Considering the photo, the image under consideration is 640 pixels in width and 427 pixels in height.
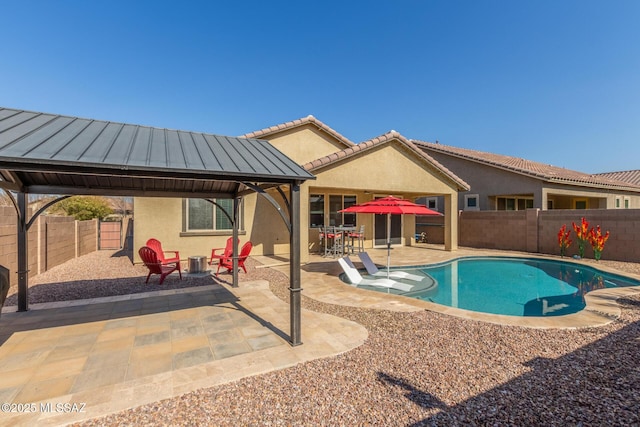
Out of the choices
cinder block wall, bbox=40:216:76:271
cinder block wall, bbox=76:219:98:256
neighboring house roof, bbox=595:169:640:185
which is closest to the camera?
cinder block wall, bbox=40:216:76:271

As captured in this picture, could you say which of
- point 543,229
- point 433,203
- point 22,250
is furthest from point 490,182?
point 22,250

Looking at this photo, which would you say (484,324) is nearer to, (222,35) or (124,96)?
(222,35)

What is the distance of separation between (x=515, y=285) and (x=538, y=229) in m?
7.19

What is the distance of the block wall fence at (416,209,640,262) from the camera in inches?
486

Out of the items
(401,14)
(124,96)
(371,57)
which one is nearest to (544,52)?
(401,14)

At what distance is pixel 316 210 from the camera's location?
50.4 feet

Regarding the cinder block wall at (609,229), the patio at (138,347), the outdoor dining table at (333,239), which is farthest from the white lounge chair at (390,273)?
the cinder block wall at (609,229)

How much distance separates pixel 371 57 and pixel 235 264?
1357 cm

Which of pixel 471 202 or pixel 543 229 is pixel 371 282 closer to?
pixel 543 229

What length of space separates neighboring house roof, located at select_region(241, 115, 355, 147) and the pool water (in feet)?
28.9

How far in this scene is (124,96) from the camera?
49.6 ft

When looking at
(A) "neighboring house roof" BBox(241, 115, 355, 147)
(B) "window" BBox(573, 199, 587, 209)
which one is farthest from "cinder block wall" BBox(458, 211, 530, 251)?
(B) "window" BBox(573, 199, 587, 209)

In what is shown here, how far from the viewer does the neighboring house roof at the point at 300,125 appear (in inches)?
568

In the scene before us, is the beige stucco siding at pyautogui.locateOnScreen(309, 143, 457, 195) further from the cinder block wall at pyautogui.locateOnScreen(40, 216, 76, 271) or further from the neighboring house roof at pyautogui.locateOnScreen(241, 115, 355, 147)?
the cinder block wall at pyautogui.locateOnScreen(40, 216, 76, 271)
